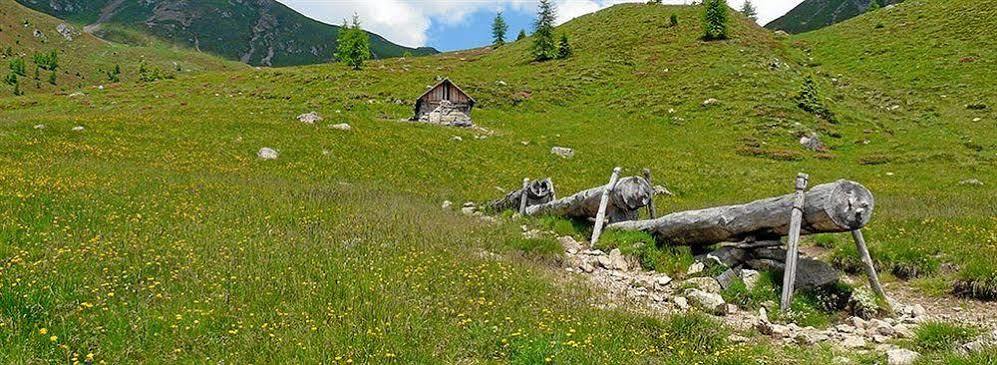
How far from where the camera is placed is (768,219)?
975cm

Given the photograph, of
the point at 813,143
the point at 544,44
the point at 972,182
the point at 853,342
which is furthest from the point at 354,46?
the point at 853,342

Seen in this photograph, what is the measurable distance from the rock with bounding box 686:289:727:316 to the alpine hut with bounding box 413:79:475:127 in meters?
→ 39.6

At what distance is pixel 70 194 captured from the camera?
12359 mm

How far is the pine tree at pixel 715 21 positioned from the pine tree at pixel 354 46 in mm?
49915

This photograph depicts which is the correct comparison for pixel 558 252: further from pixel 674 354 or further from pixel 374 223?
pixel 674 354

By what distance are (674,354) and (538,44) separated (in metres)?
79.6

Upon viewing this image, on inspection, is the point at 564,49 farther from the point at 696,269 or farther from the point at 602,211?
the point at 696,269

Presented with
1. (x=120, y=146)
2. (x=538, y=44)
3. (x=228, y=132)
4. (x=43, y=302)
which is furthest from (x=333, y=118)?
(x=538, y=44)

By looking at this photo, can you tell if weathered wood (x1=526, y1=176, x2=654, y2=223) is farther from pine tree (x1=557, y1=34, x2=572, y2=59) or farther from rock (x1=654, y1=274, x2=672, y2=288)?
pine tree (x1=557, y1=34, x2=572, y2=59)

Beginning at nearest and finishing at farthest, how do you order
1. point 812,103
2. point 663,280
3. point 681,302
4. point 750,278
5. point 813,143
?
point 681,302 < point 750,278 < point 663,280 < point 813,143 < point 812,103

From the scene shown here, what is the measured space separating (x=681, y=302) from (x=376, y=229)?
6507mm

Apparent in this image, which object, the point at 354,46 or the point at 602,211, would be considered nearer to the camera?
the point at 602,211

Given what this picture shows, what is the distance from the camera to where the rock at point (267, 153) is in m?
26.4

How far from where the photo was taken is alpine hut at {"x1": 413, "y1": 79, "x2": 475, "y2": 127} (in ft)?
157
